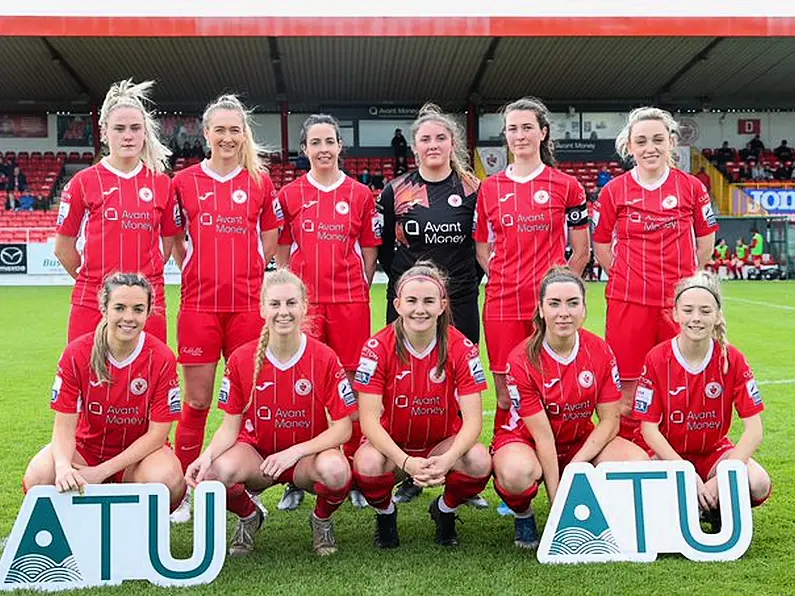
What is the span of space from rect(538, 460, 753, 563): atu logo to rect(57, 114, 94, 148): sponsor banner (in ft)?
82.4

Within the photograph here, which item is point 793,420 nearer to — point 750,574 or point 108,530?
point 750,574

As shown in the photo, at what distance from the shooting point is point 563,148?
2575 cm

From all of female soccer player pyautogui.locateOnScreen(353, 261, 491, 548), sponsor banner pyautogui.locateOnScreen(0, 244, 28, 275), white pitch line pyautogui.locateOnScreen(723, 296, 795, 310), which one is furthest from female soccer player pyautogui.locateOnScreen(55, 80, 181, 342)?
sponsor banner pyautogui.locateOnScreen(0, 244, 28, 275)

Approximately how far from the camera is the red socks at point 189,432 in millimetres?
3715

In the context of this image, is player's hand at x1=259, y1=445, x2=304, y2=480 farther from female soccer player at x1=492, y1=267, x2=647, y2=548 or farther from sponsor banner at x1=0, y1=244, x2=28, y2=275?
sponsor banner at x1=0, y1=244, x2=28, y2=275

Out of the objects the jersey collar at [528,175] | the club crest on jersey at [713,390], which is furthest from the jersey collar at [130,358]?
the club crest on jersey at [713,390]

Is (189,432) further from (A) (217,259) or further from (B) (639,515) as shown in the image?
(B) (639,515)

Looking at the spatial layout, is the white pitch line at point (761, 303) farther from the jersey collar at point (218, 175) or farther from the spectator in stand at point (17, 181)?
the spectator in stand at point (17, 181)

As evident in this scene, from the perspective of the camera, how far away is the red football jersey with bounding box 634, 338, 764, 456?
3.16 m

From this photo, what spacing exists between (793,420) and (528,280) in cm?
236

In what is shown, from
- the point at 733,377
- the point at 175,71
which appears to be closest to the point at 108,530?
the point at 733,377

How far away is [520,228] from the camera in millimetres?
3697

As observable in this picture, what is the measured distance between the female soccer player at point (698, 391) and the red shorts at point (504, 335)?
0.62 meters

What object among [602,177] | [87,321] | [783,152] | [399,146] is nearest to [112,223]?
[87,321]
